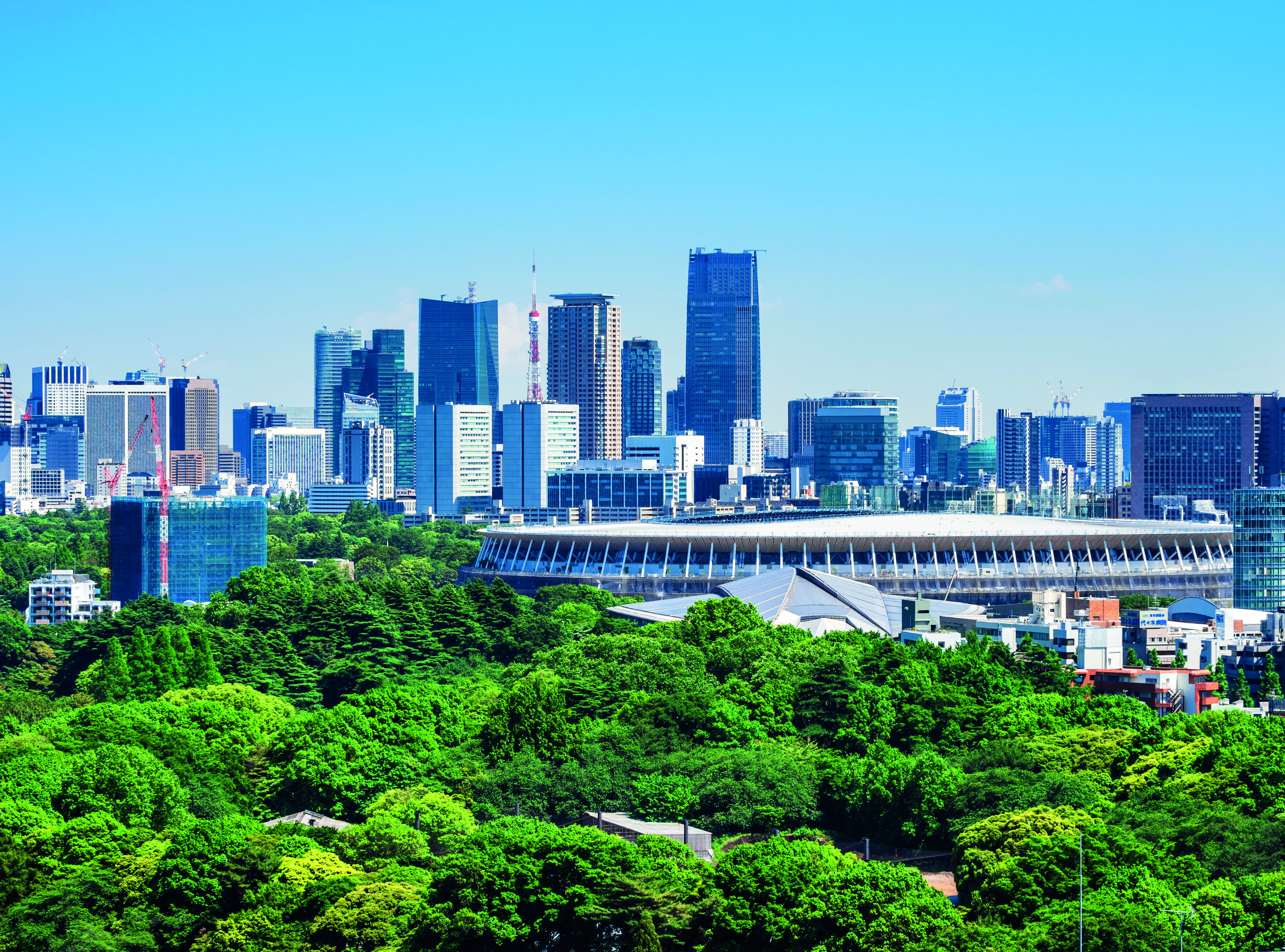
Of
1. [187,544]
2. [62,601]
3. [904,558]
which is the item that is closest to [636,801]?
[904,558]

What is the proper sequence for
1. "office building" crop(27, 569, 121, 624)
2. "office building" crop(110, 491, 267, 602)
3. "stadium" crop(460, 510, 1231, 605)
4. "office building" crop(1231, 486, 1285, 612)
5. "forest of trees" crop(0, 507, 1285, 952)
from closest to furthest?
"forest of trees" crop(0, 507, 1285, 952), "office building" crop(1231, 486, 1285, 612), "stadium" crop(460, 510, 1231, 605), "office building" crop(27, 569, 121, 624), "office building" crop(110, 491, 267, 602)

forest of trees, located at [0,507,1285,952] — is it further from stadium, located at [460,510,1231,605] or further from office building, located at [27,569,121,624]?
office building, located at [27,569,121,624]

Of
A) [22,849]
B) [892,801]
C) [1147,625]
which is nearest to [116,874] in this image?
[22,849]

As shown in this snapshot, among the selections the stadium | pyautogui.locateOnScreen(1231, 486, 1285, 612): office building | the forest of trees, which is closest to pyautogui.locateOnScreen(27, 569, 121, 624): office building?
the stadium

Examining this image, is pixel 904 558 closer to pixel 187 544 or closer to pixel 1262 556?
pixel 1262 556

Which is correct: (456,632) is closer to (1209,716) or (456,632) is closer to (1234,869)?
(1209,716)
